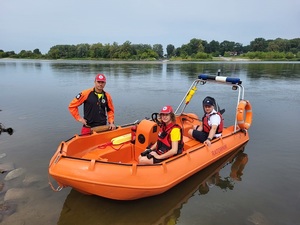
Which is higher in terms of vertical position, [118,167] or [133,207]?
[118,167]

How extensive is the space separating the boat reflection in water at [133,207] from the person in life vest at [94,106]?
137 cm

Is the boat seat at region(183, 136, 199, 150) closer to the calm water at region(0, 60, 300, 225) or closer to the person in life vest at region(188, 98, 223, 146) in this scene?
the person in life vest at region(188, 98, 223, 146)

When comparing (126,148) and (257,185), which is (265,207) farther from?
(126,148)

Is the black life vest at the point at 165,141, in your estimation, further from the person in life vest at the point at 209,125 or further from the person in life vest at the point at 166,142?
the person in life vest at the point at 209,125

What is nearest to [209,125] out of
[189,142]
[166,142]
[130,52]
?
[189,142]

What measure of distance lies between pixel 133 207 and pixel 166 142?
1158 millimetres

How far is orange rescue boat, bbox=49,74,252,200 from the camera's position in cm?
361

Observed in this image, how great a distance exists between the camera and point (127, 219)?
3713 millimetres

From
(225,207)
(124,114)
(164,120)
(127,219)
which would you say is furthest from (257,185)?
(124,114)

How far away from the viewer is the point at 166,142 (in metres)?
4.30

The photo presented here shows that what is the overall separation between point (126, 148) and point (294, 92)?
1281cm

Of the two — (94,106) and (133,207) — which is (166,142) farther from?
(94,106)

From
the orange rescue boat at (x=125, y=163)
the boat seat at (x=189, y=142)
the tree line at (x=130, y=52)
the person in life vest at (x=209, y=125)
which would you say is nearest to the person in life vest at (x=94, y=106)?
the orange rescue boat at (x=125, y=163)

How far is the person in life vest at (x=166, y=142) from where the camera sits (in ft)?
13.5
